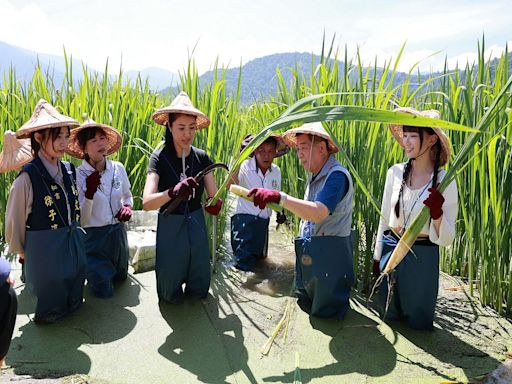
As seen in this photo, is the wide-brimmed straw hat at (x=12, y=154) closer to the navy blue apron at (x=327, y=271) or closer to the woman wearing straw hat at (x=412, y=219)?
the navy blue apron at (x=327, y=271)

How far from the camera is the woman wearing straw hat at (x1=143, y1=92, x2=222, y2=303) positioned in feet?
7.38

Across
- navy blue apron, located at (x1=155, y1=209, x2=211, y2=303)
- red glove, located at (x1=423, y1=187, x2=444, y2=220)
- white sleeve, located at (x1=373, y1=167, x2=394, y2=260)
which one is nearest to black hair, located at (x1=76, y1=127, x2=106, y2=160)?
navy blue apron, located at (x1=155, y1=209, x2=211, y2=303)

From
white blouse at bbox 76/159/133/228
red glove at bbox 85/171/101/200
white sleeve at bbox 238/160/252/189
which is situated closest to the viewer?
red glove at bbox 85/171/101/200

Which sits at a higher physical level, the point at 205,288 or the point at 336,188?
the point at 336,188

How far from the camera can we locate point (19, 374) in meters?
1.74

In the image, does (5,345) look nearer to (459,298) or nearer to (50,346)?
(50,346)

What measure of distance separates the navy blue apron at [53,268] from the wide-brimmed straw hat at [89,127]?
0.58m

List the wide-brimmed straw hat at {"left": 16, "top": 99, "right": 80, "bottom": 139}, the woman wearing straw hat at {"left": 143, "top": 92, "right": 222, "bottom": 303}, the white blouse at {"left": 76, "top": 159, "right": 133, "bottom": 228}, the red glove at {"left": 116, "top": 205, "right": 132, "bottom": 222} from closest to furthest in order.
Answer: the wide-brimmed straw hat at {"left": 16, "top": 99, "right": 80, "bottom": 139}, the woman wearing straw hat at {"left": 143, "top": 92, "right": 222, "bottom": 303}, the white blouse at {"left": 76, "top": 159, "right": 133, "bottom": 228}, the red glove at {"left": 116, "top": 205, "right": 132, "bottom": 222}

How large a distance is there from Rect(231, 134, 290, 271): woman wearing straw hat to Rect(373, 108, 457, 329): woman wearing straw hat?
1.05 metres

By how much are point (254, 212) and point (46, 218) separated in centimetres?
145

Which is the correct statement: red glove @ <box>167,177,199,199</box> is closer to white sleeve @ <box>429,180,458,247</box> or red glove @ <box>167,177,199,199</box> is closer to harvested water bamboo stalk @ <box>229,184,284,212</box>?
harvested water bamboo stalk @ <box>229,184,284,212</box>

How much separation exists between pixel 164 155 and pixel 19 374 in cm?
125

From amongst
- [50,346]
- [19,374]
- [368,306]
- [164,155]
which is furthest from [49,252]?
[368,306]

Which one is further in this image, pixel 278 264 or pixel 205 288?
pixel 278 264
